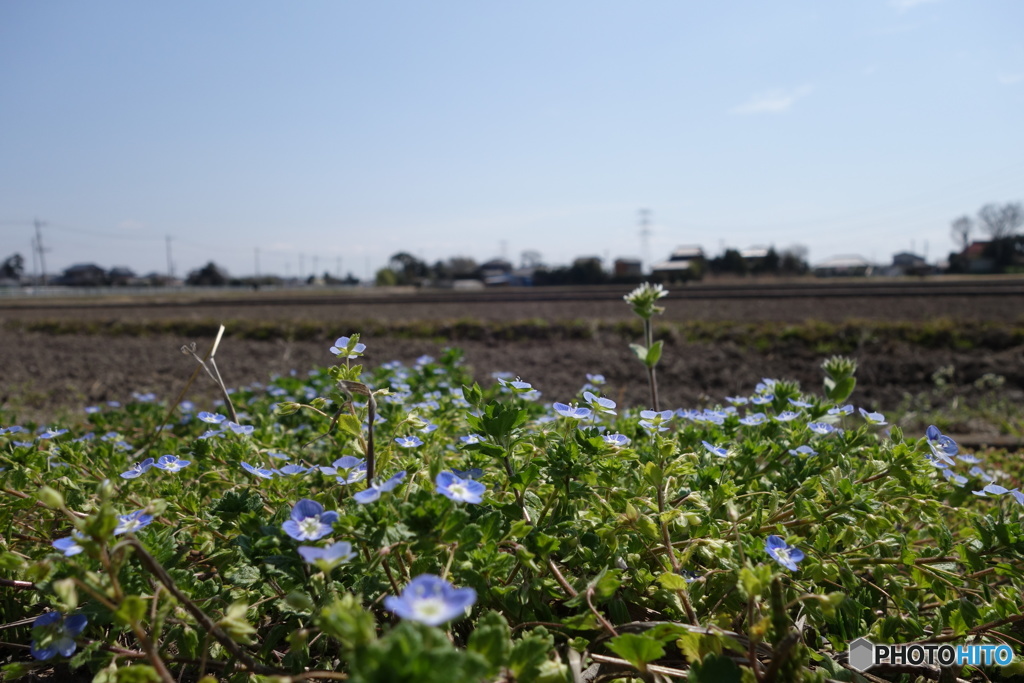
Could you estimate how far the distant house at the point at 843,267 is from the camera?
166ft

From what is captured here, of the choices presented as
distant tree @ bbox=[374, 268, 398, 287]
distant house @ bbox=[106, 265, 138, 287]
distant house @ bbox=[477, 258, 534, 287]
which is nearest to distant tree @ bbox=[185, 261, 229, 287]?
distant house @ bbox=[106, 265, 138, 287]

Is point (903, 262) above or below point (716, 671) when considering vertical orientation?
above

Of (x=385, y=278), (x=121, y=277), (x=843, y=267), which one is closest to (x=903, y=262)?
(x=843, y=267)

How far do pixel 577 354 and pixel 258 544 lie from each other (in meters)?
6.92

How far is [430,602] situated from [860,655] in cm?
90

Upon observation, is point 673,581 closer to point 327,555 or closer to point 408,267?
point 327,555

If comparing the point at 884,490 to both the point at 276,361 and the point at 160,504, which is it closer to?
the point at 160,504

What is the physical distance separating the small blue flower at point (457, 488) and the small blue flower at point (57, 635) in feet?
1.83

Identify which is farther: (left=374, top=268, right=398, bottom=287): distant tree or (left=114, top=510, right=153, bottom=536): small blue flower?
(left=374, top=268, right=398, bottom=287): distant tree

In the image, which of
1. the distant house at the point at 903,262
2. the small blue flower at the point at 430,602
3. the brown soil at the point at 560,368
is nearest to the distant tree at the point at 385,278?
the distant house at the point at 903,262

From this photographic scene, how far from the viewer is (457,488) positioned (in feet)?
3.05

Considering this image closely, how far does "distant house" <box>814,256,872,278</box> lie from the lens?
5053cm

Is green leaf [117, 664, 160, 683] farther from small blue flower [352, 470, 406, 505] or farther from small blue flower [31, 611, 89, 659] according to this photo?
small blue flower [352, 470, 406, 505]

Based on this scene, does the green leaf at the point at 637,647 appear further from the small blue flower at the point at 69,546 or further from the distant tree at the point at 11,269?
the distant tree at the point at 11,269
